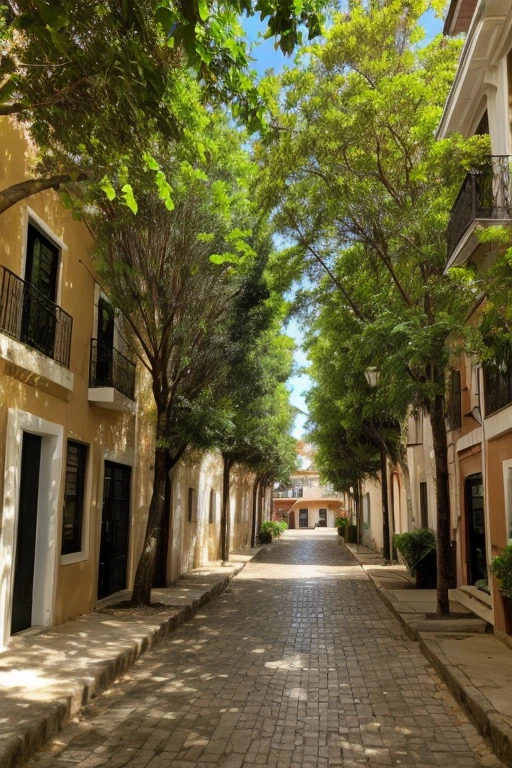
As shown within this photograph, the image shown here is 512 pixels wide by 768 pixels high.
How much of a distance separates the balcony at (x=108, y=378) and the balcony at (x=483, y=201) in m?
5.90

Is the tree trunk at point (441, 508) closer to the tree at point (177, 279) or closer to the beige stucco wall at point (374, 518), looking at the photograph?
the tree at point (177, 279)

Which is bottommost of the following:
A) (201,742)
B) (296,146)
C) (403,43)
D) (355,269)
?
(201,742)

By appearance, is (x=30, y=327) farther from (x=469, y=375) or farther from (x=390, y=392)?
(x=469, y=375)

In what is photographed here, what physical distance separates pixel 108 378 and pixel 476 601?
7723 mm

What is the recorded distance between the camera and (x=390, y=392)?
1090 centimetres

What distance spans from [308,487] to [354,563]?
66034 mm

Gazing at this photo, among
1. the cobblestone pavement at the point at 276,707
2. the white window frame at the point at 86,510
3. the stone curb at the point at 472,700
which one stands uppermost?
the white window frame at the point at 86,510

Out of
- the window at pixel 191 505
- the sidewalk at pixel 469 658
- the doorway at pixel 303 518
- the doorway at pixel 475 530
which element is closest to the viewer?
the sidewalk at pixel 469 658

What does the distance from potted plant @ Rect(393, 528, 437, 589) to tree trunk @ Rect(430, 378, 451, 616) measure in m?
4.40

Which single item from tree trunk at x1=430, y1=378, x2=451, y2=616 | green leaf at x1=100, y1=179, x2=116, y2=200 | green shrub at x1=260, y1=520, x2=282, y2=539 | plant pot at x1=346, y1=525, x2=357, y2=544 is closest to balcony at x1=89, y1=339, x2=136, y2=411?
tree trunk at x1=430, y1=378, x2=451, y2=616

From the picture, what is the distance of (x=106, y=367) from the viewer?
12.0 meters

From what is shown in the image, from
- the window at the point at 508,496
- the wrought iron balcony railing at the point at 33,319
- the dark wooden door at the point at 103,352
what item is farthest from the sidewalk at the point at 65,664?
the window at the point at 508,496

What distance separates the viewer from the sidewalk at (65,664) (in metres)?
5.27

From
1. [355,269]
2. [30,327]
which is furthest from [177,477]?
[30,327]
